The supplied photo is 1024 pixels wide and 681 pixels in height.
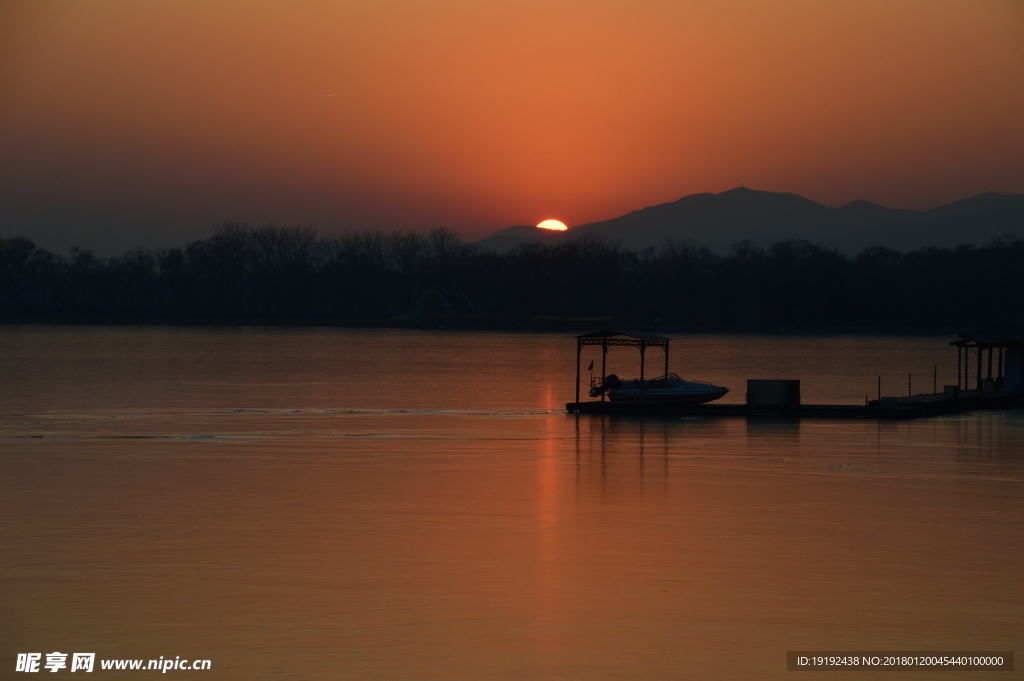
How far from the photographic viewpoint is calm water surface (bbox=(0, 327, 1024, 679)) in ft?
36.1

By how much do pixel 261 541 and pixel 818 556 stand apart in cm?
772

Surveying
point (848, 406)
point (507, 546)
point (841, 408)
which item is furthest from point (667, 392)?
point (507, 546)

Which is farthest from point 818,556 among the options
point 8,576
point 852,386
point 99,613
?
point 852,386

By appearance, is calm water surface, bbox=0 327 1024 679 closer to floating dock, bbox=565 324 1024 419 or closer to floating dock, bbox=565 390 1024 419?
floating dock, bbox=565 390 1024 419

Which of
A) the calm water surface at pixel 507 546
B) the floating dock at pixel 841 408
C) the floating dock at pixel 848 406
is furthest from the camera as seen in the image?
the floating dock at pixel 848 406

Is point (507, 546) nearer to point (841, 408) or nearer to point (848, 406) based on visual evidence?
point (841, 408)

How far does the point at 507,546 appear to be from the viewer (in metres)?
15.3

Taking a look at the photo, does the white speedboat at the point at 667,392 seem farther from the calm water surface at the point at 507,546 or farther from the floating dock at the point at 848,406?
the calm water surface at the point at 507,546

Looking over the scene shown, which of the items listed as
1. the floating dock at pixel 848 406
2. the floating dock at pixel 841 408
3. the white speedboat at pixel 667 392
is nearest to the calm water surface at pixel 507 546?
the floating dock at pixel 841 408

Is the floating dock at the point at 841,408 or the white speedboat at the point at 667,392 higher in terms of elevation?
the white speedboat at the point at 667,392

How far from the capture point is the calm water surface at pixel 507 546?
11.0m

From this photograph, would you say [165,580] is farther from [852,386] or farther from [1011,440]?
[852,386]

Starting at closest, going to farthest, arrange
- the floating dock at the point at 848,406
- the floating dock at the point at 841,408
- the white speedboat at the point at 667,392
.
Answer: the floating dock at the point at 841,408 → the floating dock at the point at 848,406 → the white speedboat at the point at 667,392

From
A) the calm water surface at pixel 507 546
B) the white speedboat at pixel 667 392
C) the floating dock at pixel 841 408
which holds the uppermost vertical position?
the white speedboat at pixel 667 392
